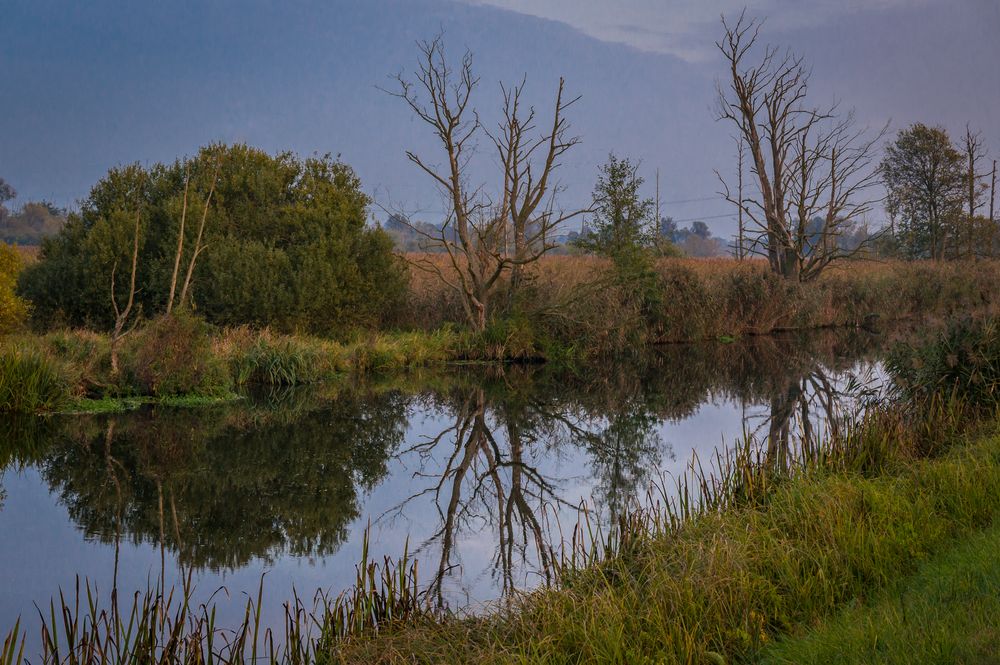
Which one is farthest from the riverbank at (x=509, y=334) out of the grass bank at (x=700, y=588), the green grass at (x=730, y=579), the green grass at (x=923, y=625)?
the green grass at (x=923, y=625)

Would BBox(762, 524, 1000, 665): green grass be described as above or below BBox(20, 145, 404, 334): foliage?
below

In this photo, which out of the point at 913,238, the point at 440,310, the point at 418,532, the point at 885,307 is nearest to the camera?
the point at 418,532

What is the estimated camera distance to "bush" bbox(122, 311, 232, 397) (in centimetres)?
1557

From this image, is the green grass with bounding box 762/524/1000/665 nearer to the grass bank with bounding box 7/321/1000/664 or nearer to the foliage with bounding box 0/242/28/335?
the grass bank with bounding box 7/321/1000/664

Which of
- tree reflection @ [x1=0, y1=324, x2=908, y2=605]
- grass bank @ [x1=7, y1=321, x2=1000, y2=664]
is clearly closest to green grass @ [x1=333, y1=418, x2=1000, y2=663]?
grass bank @ [x1=7, y1=321, x2=1000, y2=664]

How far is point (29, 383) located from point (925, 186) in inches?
2064

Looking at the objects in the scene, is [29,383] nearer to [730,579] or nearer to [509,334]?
[509,334]

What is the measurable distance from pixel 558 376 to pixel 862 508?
45.6ft

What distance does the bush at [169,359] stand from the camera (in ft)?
51.1

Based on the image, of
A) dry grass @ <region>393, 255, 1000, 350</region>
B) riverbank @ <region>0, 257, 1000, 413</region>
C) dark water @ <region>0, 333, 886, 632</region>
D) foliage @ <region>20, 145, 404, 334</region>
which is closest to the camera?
dark water @ <region>0, 333, 886, 632</region>

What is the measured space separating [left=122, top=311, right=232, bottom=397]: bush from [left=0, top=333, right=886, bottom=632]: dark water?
1.04 meters

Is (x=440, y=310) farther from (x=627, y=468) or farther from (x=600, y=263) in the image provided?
(x=627, y=468)

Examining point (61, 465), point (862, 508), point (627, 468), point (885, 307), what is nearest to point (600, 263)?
point (885, 307)

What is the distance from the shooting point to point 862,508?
627 cm
